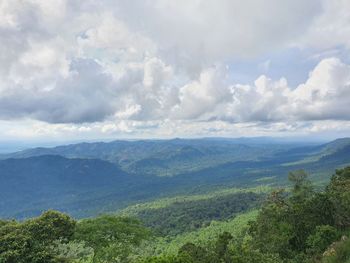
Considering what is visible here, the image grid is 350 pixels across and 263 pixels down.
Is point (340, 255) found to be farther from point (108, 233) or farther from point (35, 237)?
point (35, 237)

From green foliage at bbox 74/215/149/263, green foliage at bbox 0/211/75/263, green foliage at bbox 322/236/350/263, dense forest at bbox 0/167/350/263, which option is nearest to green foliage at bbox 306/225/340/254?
dense forest at bbox 0/167/350/263

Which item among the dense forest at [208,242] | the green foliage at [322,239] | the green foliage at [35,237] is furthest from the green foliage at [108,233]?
the green foliage at [322,239]

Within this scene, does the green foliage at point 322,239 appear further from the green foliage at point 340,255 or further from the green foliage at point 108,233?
the green foliage at point 108,233

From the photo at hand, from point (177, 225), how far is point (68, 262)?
162518 mm

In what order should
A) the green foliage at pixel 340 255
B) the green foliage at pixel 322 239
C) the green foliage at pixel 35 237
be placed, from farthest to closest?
1. the green foliage at pixel 322 239
2. the green foliage at pixel 35 237
3. the green foliage at pixel 340 255

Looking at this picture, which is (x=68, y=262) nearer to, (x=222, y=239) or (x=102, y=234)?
(x=102, y=234)

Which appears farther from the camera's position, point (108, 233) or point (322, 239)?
point (108, 233)

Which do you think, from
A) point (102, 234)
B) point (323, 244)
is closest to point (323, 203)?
point (323, 244)

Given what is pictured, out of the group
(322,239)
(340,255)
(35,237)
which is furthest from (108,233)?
(340,255)

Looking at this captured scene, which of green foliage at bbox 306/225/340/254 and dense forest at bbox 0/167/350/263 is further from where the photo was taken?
green foliage at bbox 306/225/340/254

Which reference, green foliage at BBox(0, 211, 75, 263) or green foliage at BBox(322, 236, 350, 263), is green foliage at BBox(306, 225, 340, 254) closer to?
green foliage at BBox(322, 236, 350, 263)

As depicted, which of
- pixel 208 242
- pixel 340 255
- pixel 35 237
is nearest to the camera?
pixel 340 255

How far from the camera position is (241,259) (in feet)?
116

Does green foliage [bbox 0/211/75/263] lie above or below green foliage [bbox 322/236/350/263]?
above
